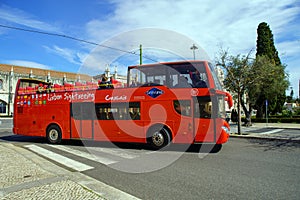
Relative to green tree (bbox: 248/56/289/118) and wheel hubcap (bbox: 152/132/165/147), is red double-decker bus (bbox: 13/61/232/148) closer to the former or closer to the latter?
wheel hubcap (bbox: 152/132/165/147)

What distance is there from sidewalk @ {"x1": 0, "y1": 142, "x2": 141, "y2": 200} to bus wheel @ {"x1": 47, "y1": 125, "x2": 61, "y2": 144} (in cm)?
464

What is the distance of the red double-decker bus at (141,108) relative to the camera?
872cm

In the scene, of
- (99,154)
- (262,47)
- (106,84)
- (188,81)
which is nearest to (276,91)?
(262,47)

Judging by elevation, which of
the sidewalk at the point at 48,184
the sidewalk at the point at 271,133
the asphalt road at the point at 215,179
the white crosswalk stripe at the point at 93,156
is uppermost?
the sidewalk at the point at 48,184

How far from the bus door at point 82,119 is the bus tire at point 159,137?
3.09 m

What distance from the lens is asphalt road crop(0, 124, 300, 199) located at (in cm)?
449

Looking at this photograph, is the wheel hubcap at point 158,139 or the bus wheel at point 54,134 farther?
the bus wheel at point 54,134

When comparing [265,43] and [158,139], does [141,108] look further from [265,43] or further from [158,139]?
[265,43]

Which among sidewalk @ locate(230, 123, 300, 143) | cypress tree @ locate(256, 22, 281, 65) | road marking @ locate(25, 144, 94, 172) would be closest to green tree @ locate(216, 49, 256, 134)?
sidewalk @ locate(230, 123, 300, 143)

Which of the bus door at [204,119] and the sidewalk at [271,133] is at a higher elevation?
the bus door at [204,119]

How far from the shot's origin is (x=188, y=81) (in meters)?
9.05

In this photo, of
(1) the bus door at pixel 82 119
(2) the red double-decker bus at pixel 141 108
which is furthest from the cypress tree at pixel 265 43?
(1) the bus door at pixel 82 119

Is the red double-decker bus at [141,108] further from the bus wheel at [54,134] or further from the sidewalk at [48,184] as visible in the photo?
the sidewalk at [48,184]

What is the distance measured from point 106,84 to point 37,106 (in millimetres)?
4296
